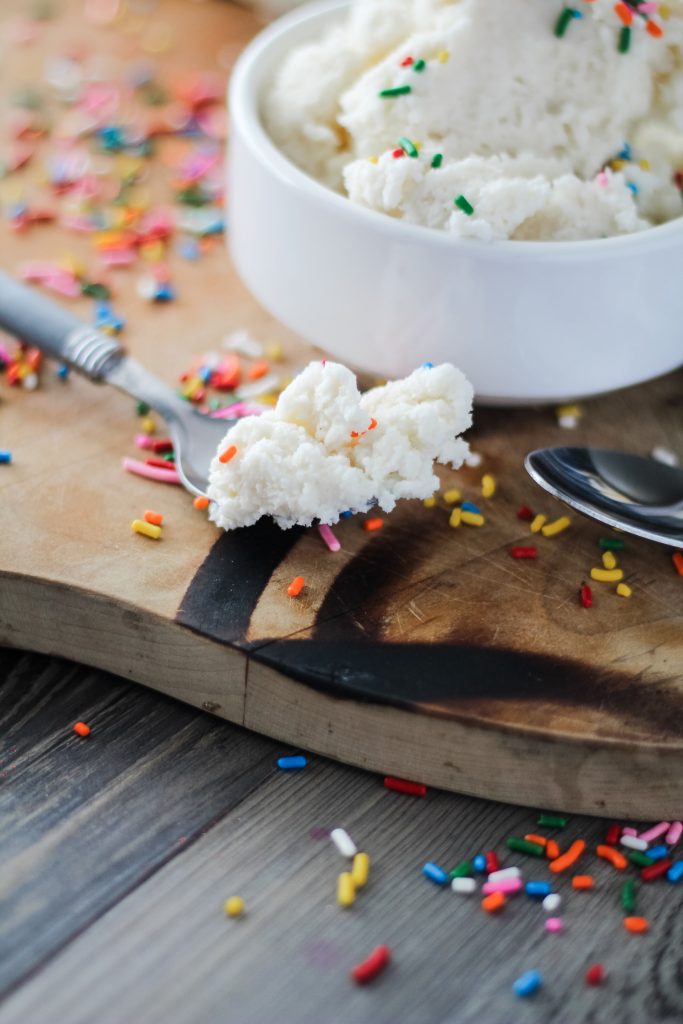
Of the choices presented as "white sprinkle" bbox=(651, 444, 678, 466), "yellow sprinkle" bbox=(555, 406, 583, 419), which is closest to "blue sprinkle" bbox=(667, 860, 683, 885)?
"white sprinkle" bbox=(651, 444, 678, 466)

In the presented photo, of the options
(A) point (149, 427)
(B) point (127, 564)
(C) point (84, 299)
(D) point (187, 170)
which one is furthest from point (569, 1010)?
(D) point (187, 170)

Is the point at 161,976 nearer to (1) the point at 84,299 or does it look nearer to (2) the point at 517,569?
(2) the point at 517,569

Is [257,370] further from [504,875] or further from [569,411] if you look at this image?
[504,875]

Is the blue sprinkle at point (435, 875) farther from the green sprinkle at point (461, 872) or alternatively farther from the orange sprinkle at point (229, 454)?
the orange sprinkle at point (229, 454)

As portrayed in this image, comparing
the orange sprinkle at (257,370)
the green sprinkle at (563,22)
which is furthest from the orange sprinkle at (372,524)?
the green sprinkle at (563,22)

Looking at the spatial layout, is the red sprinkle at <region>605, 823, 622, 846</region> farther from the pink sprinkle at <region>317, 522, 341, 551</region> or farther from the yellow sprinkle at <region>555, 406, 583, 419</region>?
the yellow sprinkle at <region>555, 406, 583, 419</region>

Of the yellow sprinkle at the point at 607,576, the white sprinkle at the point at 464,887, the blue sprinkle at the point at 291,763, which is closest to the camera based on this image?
the white sprinkle at the point at 464,887

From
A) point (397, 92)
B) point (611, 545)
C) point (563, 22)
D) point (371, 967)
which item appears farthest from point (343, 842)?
point (563, 22)
